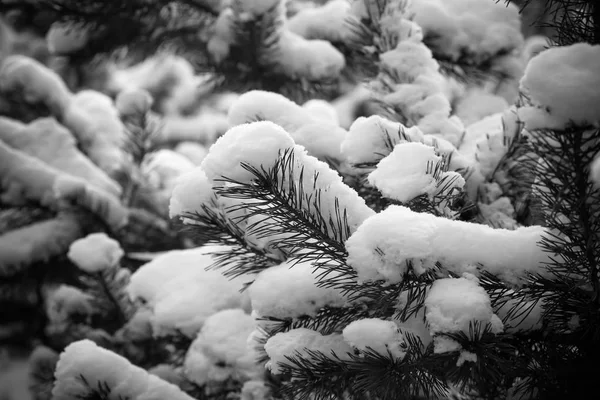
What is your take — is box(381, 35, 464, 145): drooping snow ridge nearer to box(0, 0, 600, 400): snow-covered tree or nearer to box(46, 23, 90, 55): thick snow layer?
box(0, 0, 600, 400): snow-covered tree

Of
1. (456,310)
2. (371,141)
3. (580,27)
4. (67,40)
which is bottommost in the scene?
(67,40)

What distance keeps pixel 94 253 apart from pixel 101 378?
53 centimetres

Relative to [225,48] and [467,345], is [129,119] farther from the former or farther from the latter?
[467,345]

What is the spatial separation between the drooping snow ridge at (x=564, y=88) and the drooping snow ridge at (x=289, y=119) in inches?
24.0

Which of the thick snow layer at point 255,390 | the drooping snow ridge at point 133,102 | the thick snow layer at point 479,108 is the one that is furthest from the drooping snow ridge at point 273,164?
the drooping snow ridge at point 133,102

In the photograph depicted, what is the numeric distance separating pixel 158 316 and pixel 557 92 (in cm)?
130

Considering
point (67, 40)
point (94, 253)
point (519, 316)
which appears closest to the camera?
point (519, 316)

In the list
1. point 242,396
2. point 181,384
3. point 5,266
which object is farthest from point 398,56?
point 5,266

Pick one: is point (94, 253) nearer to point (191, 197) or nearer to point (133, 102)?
point (191, 197)

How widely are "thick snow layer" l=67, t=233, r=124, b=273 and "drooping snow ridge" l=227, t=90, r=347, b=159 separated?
2.42 ft

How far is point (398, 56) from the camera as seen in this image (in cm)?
136

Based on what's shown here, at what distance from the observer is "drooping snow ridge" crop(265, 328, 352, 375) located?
0.89 metres

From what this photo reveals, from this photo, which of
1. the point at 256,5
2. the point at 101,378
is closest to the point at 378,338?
the point at 101,378

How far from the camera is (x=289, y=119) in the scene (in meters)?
1.25
